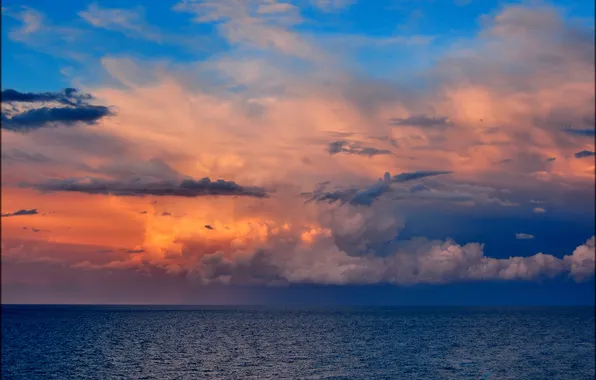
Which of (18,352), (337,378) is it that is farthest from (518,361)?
(18,352)

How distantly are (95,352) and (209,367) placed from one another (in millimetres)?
36411

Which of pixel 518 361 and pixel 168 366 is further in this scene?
pixel 518 361

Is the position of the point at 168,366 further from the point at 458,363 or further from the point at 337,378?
the point at 458,363

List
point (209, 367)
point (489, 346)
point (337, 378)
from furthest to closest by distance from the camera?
point (489, 346)
point (209, 367)
point (337, 378)

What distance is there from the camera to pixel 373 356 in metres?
118

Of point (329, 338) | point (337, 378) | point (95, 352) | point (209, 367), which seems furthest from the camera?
point (329, 338)

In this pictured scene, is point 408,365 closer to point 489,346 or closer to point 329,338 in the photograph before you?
point 489,346

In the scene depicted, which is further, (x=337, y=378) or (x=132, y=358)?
(x=132, y=358)

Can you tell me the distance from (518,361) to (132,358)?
73.2 m

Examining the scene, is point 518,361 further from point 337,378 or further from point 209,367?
point 209,367

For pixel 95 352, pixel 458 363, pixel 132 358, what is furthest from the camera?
pixel 95 352

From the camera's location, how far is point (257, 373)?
301 feet

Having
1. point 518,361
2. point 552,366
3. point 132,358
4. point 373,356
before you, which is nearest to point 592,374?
point 552,366

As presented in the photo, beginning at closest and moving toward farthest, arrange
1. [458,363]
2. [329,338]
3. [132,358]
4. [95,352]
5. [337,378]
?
[337,378]
[458,363]
[132,358]
[95,352]
[329,338]
